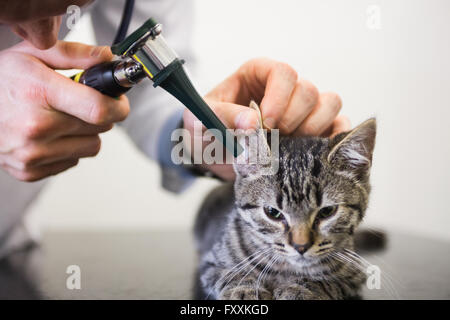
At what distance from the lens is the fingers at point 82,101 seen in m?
0.44

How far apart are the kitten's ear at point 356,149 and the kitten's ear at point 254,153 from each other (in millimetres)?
80

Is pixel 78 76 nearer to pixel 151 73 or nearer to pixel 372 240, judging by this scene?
pixel 151 73

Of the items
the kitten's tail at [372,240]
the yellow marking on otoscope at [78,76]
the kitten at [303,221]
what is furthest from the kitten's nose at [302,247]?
the yellow marking on otoscope at [78,76]

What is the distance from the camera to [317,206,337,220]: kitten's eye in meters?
0.47

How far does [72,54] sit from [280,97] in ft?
0.83

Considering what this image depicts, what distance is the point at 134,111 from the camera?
767 millimetres

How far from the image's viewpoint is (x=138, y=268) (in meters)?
0.59

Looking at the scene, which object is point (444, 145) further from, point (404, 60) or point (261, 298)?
point (261, 298)

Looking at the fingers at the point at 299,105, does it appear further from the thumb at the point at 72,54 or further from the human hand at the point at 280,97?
the thumb at the point at 72,54

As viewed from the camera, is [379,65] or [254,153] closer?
[254,153]

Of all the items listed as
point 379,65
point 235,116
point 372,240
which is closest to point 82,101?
point 235,116

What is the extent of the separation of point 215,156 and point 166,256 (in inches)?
10.0

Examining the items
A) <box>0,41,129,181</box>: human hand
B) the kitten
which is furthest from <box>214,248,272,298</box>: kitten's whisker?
<box>0,41,129,181</box>: human hand
